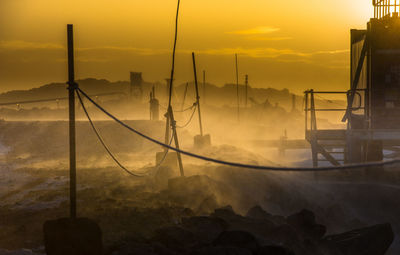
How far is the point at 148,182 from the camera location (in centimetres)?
1650

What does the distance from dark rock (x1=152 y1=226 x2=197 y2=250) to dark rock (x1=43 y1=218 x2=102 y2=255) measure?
1152mm

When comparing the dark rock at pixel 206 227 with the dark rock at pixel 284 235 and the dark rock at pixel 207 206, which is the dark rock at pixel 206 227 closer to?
the dark rock at pixel 284 235

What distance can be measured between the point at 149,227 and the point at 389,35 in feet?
43.9

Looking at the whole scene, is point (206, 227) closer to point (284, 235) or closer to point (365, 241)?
point (284, 235)

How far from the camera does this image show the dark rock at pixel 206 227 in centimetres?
888

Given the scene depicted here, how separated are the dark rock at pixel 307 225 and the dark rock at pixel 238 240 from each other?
9.04 ft

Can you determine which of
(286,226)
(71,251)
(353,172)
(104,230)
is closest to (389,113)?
(353,172)

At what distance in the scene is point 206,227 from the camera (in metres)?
9.19

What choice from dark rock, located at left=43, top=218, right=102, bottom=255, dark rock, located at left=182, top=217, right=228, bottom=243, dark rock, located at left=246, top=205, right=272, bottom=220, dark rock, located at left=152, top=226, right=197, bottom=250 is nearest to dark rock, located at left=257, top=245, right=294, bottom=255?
dark rock, located at left=182, top=217, right=228, bottom=243

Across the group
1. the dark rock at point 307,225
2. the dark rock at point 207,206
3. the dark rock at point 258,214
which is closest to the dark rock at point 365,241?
the dark rock at point 307,225

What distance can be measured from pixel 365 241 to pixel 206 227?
387 cm

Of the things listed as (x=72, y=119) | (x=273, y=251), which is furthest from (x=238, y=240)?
(x=72, y=119)

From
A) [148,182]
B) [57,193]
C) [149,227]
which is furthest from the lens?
[148,182]

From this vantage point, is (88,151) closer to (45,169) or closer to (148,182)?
(45,169)
